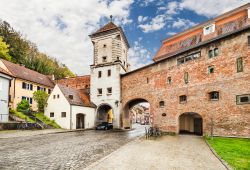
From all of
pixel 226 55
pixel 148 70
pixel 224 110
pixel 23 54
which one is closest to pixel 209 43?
pixel 226 55

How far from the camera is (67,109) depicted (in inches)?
1149

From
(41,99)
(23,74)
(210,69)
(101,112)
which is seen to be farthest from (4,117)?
(210,69)

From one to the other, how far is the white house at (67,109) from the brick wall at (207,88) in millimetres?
11650

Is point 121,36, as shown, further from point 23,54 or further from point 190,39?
point 23,54

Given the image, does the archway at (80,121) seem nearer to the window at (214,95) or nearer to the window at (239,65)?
the window at (214,95)

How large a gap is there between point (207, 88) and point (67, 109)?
19.8 meters

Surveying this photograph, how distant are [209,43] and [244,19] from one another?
5.10 m

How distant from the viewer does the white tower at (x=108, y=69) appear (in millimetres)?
34353

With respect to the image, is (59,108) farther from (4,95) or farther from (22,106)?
(4,95)

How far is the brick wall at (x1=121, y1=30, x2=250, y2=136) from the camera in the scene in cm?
1672

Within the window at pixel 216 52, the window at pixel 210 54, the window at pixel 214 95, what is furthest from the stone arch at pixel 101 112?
the window at pixel 216 52

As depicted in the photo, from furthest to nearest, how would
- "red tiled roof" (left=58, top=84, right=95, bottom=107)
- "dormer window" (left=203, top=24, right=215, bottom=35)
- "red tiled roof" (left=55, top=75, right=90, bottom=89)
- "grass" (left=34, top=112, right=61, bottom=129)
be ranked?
"red tiled roof" (left=55, top=75, right=90, bottom=89) → "red tiled roof" (left=58, top=84, right=95, bottom=107) → "grass" (left=34, top=112, right=61, bottom=129) → "dormer window" (left=203, top=24, right=215, bottom=35)

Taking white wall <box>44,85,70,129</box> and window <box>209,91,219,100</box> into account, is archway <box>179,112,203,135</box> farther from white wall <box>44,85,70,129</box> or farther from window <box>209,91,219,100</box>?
white wall <box>44,85,70,129</box>

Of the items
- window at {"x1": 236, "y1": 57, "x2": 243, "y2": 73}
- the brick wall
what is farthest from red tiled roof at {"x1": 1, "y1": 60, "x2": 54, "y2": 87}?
window at {"x1": 236, "y1": 57, "x2": 243, "y2": 73}
